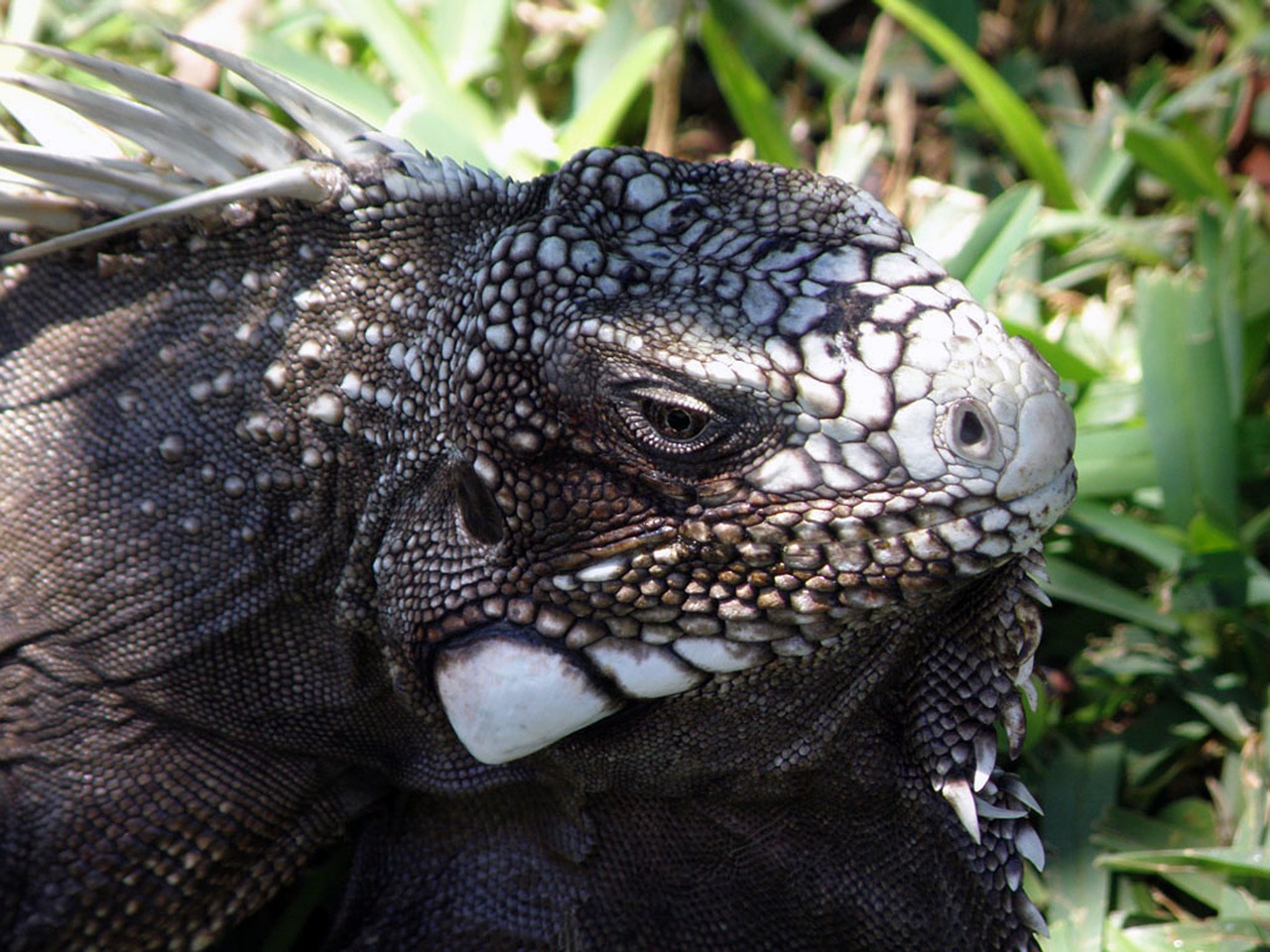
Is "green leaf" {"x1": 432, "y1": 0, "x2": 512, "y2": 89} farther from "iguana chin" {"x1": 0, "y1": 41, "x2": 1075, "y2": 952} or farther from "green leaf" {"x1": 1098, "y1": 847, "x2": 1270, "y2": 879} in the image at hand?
"green leaf" {"x1": 1098, "y1": 847, "x2": 1270, "y2": 879}

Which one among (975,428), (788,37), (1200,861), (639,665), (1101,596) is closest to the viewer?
(975,428)

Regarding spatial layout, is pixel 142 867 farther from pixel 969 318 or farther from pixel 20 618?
pixel 969 318

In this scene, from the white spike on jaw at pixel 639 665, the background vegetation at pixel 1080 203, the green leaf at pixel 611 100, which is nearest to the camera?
the white spike on jaw at pixel 639 665

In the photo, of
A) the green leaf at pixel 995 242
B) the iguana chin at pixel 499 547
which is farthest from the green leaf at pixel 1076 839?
the green leaf at pixel 995 242

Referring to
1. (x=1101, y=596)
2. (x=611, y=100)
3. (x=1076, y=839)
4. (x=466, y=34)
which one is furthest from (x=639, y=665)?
(x=466, y=34)

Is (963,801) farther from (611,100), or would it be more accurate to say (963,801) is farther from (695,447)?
(611,100)

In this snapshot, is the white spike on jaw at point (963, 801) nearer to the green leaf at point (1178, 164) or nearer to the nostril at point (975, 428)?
the nostril at point (975, 428)

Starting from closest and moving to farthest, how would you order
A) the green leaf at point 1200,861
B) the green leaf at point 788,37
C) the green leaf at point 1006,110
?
the green leaf at point 1200,861 < the green leaf at point 1006,110 < the green leaf at point 788,37
